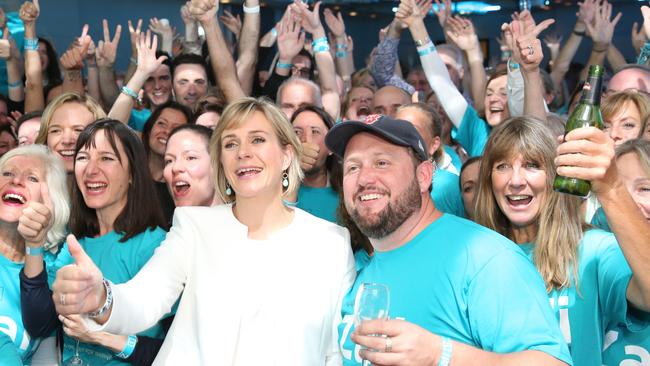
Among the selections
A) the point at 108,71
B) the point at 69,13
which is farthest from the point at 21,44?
the point at 108,71

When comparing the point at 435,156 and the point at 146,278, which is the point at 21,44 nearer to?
the point at 435,156

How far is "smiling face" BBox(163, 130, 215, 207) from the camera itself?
416 centimetres

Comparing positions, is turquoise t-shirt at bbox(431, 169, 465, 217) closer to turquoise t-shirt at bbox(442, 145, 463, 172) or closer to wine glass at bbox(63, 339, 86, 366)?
turquoise t-shirt at bbox(442, 145, 463, 172)

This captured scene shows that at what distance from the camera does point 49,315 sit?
330 cm

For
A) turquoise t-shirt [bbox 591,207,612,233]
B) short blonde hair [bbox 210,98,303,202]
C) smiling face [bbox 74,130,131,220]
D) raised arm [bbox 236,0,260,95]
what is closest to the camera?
short blonde hair [bbox 210,98,303,202]

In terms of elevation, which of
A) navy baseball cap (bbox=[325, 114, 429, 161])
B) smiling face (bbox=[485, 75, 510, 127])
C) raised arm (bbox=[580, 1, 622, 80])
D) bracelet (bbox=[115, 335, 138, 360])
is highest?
raised arm (bbox=[580, 1, 622, 80])

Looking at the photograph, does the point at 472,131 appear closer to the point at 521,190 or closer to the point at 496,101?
the point at 496,101

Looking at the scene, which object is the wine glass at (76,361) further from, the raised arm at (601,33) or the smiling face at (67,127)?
the raised arm at (601,33)

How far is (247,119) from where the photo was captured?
10.6 ft

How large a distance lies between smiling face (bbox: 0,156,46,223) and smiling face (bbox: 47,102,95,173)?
2.70ft

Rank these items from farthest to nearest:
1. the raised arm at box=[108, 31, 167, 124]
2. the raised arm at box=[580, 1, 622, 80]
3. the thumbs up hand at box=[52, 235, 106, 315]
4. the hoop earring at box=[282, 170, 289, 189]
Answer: the raised arm at box=[580, 1, 622, 80] < the raised arm at box=[108, 31, 167, 124] < the hoop earring at box=[282, 170, 289, 189] < the thumbs up hand at box=[52, 235, 106, 315]

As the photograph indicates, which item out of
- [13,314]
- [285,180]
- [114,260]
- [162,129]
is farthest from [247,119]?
[162,129]

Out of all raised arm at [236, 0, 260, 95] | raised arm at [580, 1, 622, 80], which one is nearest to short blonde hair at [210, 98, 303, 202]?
raised arm at [236, 0, 260, 95]

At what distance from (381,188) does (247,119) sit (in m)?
0.80
